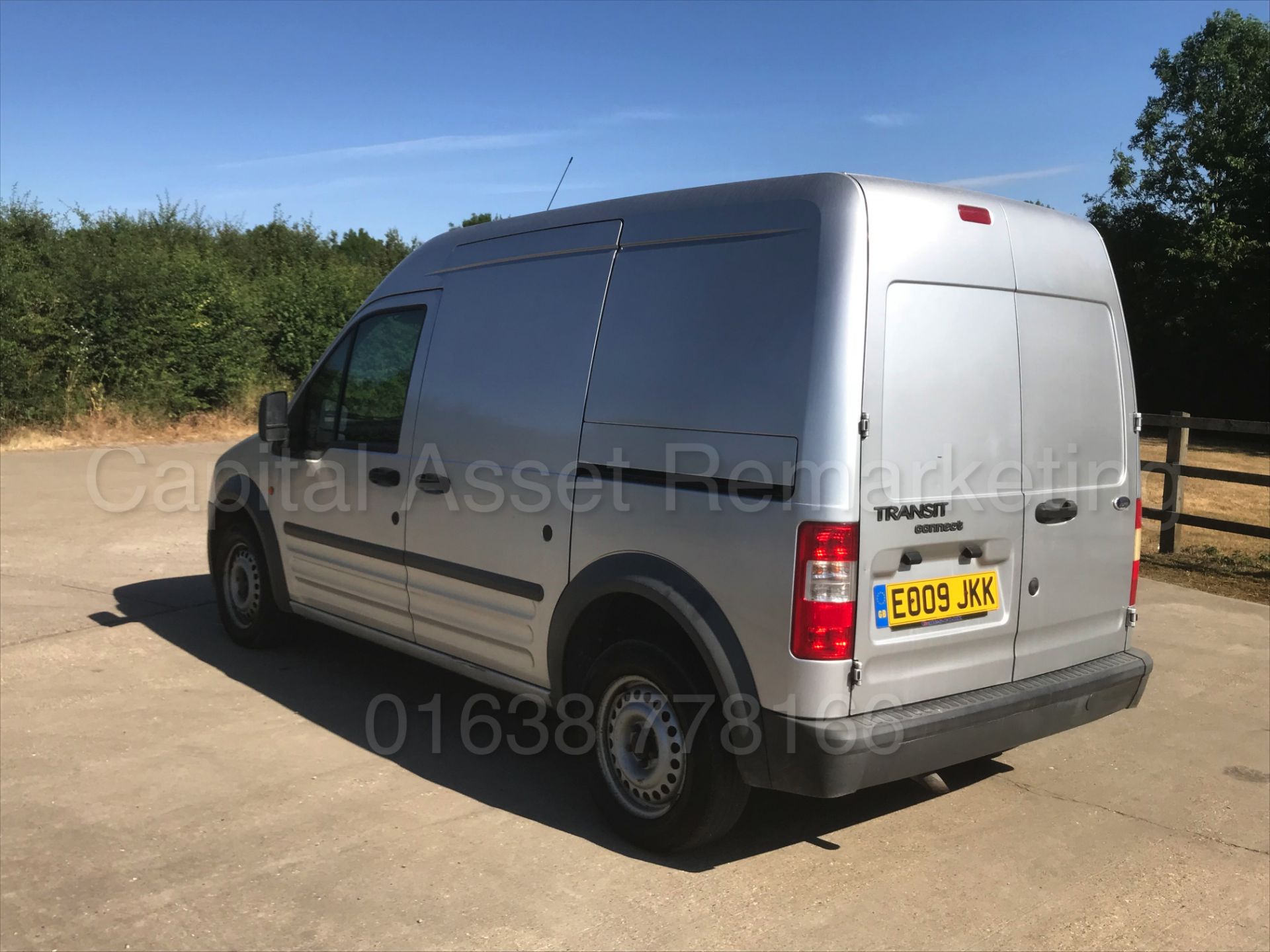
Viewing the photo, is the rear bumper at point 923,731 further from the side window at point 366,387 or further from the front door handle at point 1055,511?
the side window at point 366,387

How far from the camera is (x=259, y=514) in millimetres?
6289

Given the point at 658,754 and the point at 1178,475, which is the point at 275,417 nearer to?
the point at 658,754

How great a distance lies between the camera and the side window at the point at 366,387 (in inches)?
209

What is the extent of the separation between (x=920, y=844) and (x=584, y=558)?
1.67 meters

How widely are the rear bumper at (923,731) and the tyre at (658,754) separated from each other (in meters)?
0.27

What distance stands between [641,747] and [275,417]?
2888mm

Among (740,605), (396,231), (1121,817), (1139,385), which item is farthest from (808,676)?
(396,231)

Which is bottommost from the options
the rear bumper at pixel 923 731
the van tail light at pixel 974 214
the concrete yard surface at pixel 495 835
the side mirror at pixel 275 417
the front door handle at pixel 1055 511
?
the concrete yard surface at pixel 495 835

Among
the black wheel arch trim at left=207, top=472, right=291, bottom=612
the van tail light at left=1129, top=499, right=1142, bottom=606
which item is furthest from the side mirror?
the van tail light at left=1129, top=499, right=1142, bottom=606

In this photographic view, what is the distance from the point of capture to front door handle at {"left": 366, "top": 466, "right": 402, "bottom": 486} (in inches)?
205

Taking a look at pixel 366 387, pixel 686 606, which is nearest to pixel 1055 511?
pixel 686 606

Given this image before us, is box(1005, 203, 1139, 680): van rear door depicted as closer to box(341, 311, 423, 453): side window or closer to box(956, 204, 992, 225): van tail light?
box(956, 204, 992, 225): van tail light

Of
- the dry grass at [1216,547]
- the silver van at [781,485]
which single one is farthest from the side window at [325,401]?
the dry grass at [1216,547]

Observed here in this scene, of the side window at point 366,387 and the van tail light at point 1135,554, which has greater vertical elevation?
the side window at point 366,387
